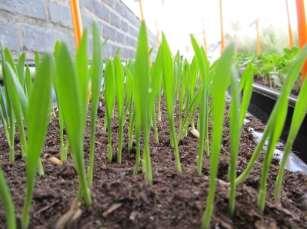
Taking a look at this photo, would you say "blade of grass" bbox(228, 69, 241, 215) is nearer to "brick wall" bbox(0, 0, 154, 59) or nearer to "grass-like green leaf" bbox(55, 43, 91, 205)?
"grass-like green leaf" bbox(55, 43, 91, 205)

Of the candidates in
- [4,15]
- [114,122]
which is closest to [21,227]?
[114,122]

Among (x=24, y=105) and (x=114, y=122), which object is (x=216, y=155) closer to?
(x=24, y=105)

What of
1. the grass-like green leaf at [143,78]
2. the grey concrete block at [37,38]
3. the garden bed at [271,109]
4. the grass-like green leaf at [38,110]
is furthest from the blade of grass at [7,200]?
the grey concrete block at [37,38]

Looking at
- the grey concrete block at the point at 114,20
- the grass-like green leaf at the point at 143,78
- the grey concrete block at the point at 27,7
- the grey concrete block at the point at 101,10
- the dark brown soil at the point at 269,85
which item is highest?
the grey concrete block at the point at 114,20

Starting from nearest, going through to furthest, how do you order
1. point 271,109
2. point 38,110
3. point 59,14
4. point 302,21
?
1. point 38,110
2. point 302,21
3. point 271,109
4. point 59,14

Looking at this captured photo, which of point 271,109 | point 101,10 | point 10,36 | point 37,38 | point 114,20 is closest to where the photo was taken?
point 10,36

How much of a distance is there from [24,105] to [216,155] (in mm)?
259

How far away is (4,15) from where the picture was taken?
137 centimetres

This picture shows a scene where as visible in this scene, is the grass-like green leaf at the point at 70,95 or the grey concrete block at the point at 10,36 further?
the grey concrete block at the point at 10,36

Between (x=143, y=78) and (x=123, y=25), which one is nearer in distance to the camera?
(x=143, y=78)

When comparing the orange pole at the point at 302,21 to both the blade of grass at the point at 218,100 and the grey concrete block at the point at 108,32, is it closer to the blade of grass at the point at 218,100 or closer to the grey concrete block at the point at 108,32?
the blade of grass at the point at 218,100

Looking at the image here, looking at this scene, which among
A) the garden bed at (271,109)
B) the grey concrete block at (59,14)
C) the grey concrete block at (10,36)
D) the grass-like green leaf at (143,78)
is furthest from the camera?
the grey concrete block at (59,14)

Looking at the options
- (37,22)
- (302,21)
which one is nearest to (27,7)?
(37,22)

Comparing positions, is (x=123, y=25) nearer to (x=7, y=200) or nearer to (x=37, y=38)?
(x=37, y=38)
